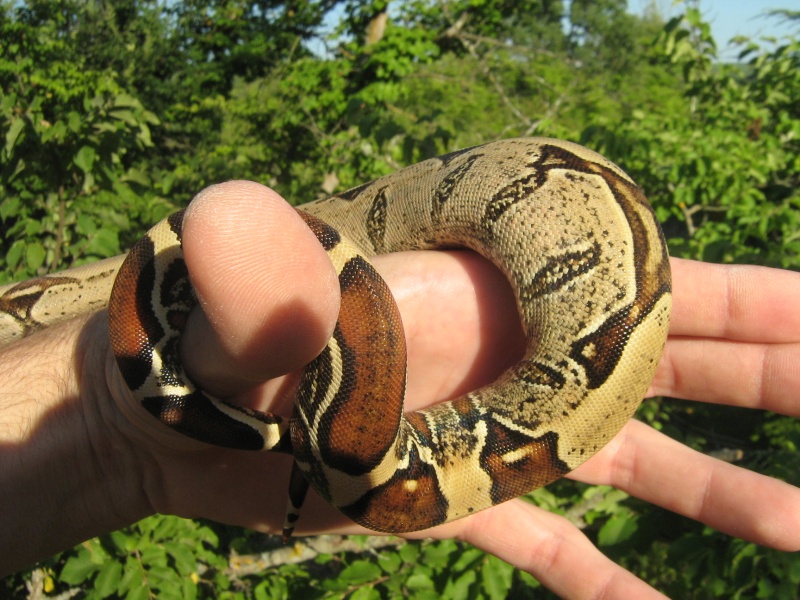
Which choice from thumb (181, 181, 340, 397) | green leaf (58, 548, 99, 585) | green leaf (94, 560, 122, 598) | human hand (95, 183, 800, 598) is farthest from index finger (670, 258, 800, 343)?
green leaf (58, 548, 99, 585)

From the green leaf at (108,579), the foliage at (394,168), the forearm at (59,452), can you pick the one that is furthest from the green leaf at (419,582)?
the green leaf at (108,579)

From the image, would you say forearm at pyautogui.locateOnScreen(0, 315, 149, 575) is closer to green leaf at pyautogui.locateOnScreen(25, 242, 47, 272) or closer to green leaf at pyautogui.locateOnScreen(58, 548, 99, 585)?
green leaf at pyautogui.locateOnScreen(58, 548, 99, 585)

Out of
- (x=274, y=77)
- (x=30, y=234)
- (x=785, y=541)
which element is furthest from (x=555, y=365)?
(x=274, y=77)

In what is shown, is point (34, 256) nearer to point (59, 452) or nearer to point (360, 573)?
point (59, 452)

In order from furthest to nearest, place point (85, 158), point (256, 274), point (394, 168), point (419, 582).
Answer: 1. point (394, 168)
2. point (85, 158)
3. point (419, 582)
4. point (256, 274)

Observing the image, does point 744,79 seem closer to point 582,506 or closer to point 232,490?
point 582,506

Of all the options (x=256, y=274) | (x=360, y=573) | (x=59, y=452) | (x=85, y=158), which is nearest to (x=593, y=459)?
(x=360, y=573)
